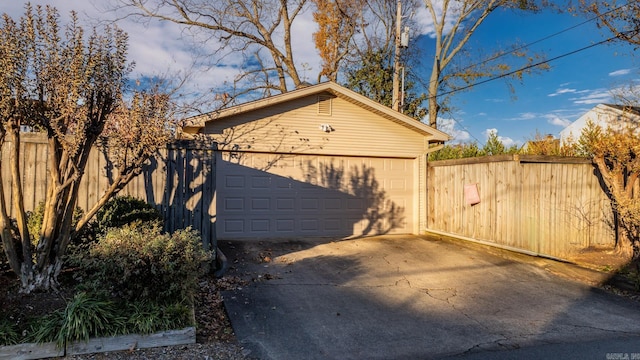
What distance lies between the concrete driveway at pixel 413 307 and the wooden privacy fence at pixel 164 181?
131cm

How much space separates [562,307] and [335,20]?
58.2 ft

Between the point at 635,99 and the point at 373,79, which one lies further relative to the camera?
the point at 373,79

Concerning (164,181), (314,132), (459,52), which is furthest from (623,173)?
(459,52)

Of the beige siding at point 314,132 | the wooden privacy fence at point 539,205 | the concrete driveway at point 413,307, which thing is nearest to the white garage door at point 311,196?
the beige siding at point 314,132

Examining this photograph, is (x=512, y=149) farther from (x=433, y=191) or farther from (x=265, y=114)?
(x=265, y=114)

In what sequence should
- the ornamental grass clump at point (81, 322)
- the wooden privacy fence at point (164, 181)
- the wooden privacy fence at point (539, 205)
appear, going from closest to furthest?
the ornamental grass clump at point (81, 322), the wooden privacy fence at point (164, 181), the wooden privacy fence at point (539, 205)

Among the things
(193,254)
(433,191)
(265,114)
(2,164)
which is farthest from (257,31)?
(193,254)

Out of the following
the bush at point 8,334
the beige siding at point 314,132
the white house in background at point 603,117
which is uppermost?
the white house in background at point 603,117

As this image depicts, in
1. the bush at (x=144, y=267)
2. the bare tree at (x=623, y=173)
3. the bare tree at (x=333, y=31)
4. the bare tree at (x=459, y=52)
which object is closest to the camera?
the bush at (x=144, y=267)

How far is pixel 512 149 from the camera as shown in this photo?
11.2 m

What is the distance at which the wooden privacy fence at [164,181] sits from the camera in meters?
6.09

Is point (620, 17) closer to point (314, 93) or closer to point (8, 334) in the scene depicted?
point (314, 93)

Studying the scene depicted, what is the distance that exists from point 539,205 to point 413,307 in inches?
173

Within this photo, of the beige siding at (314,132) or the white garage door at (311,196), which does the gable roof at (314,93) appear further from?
the white garage door at (311,196)
